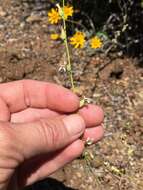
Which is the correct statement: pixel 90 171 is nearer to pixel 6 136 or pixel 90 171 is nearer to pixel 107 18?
pixel 6 136

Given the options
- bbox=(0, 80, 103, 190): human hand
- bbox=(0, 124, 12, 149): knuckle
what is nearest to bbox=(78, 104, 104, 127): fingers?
bbox=(0, 80, 103, 190): human hand

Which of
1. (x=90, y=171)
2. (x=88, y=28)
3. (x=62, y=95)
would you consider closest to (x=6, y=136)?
(x=62, y=95)

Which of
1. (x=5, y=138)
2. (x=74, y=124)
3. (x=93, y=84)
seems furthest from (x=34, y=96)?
(x=93, y=84)

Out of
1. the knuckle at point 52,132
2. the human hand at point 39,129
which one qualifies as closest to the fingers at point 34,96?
the human hand at point 39,129

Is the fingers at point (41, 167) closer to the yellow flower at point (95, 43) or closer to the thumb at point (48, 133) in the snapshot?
the thumb at point (48, 133)

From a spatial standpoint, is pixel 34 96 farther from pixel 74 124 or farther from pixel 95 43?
pixel 95 43

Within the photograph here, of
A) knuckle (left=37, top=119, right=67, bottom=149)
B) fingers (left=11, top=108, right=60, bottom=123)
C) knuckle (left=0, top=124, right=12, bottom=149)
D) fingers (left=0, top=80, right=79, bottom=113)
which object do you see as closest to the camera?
knuckle (left=0, top=124, right=12, bottom=149)

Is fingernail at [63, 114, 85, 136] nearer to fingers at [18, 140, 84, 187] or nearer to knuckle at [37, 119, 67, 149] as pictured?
knuckle at [37, 119, 67, 149]
